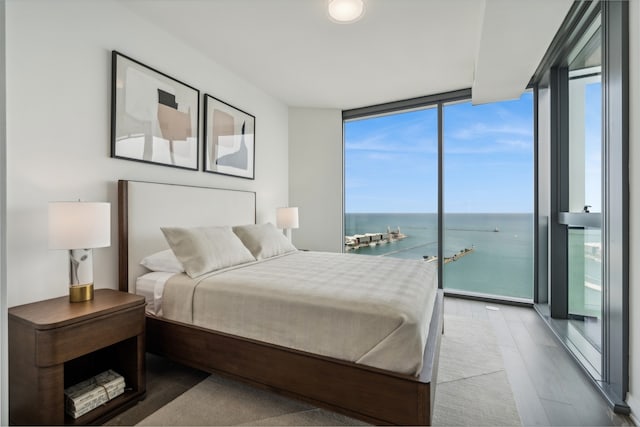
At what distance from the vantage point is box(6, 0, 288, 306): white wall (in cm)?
175

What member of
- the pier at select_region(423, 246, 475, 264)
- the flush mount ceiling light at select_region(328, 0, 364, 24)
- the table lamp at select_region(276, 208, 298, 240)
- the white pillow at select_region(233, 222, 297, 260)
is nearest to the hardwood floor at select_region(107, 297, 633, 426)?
the white pillow at select_region(233, 222, 297, 260)

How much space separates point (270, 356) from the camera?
5.50 feet

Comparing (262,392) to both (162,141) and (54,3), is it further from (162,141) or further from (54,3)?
(54,3)

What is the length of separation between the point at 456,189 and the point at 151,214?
3688mm

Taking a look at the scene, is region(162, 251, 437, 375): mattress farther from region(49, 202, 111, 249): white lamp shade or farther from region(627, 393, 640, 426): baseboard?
region(627, 393, 640, 426): baseboard

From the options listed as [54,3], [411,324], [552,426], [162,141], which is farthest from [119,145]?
[552,426]

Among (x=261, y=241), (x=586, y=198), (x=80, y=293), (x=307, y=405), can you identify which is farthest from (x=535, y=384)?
(x=80, y=293)

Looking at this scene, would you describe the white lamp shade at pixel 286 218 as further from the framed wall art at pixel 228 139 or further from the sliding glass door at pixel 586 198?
the sliding glass door at pixel 586 198

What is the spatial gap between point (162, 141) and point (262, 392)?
2.21m

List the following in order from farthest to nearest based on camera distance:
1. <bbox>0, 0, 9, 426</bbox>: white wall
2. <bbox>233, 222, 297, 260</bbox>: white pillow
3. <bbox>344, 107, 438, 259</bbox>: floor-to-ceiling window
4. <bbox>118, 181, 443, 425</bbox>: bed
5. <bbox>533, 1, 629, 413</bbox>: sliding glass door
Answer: <bbox>344, 107, 438, 259</bbox>: floor-to-ceiling window, <bbox>233, 222, 297, 260</bbox>: white pillow, <bbox>533, 1, 629, 413</bbox>: sliding glass door, <bbox>118, 181, 443, 425</bbox>: bed, <bbox>0, 0, 9, 426</bbox>: white wall

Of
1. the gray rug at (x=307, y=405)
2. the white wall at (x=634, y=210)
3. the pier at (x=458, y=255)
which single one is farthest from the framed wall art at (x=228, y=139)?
the white wall at (x=634, y=210)

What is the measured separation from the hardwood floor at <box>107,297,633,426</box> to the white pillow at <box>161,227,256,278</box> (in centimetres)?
74

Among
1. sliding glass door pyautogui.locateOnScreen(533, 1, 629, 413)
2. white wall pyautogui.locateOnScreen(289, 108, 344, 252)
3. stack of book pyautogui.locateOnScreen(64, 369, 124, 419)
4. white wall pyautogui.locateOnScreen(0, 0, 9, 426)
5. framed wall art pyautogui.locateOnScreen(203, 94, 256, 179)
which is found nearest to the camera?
white wall pyautogui.locateOnScreen(0, 0, 9, 426)

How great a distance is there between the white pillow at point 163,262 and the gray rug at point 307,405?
858 millimetres
